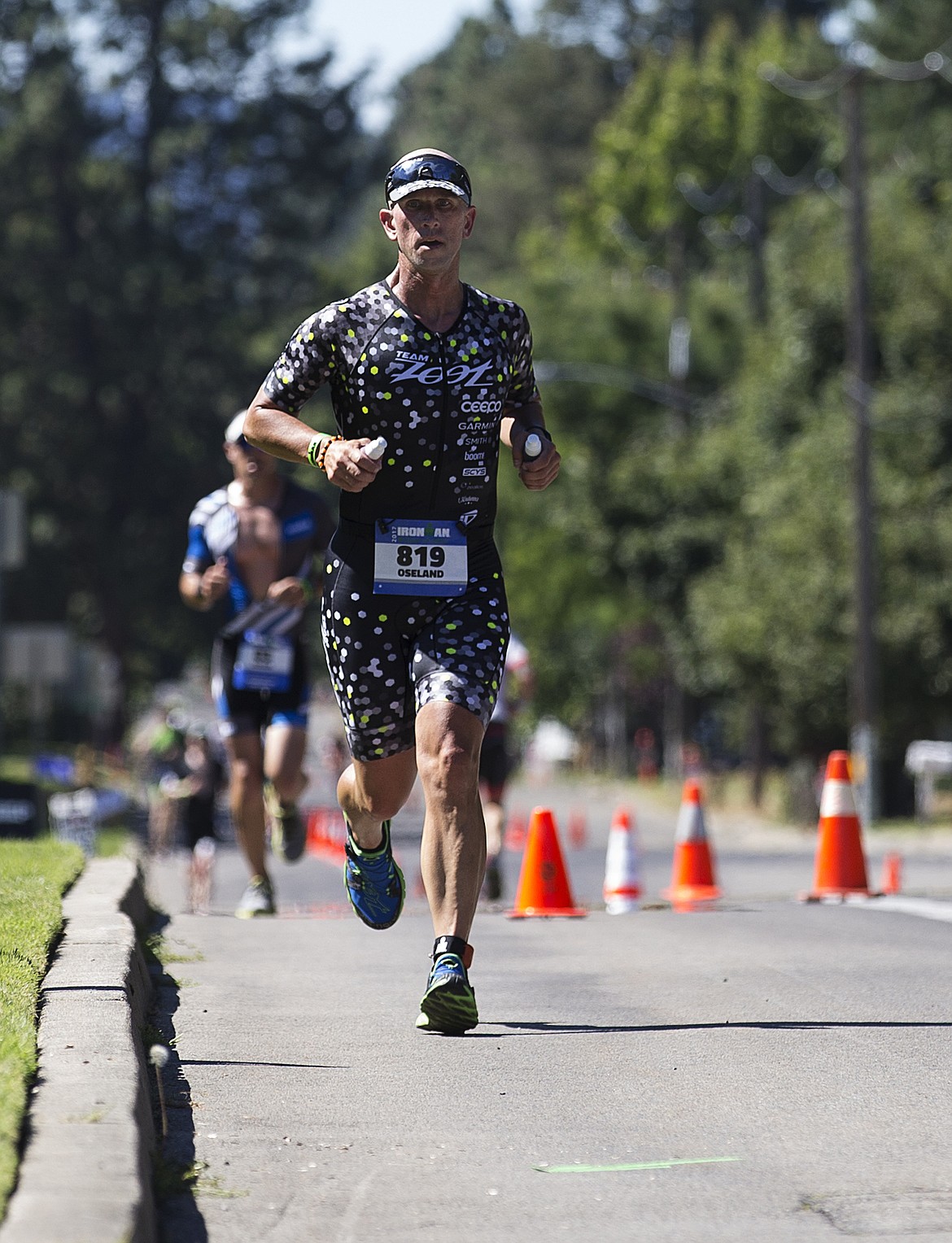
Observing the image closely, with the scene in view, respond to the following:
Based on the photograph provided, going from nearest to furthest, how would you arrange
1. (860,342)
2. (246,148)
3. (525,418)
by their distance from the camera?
(525,418) < (860,342) < (246,148)

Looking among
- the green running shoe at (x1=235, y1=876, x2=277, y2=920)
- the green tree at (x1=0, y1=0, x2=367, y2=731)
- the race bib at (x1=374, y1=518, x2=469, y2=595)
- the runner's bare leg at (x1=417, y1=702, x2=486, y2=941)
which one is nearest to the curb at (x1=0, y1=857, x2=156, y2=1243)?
the runner's bare leg at (x1=417, y1=702, x2=486, y2=941)

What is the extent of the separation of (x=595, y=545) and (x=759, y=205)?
6.96 meters

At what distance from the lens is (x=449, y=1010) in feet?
19.4

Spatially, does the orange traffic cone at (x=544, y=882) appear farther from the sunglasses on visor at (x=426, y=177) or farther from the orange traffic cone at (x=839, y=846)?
the sunglasses on visor at (x=426, y=177)

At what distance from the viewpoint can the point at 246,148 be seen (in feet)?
201

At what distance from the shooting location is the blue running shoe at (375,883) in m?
6.78

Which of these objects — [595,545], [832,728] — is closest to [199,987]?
[832,728]

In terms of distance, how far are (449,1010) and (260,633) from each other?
4.05m

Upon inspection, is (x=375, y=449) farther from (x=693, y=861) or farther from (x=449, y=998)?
(x=693, y=861)

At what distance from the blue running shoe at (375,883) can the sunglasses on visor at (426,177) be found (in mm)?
1816

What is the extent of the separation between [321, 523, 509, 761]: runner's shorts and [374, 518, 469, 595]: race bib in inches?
1.4

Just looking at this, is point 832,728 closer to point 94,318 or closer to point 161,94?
point 94,318

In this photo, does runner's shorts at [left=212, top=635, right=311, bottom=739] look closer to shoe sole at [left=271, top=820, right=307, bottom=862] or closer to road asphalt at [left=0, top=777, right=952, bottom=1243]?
shoe sole at [left=271, top=820, right=307, bottom=862]

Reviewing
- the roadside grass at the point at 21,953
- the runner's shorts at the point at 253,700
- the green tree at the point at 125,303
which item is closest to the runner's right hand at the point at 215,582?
the runner's shorts at the point at 253,700
